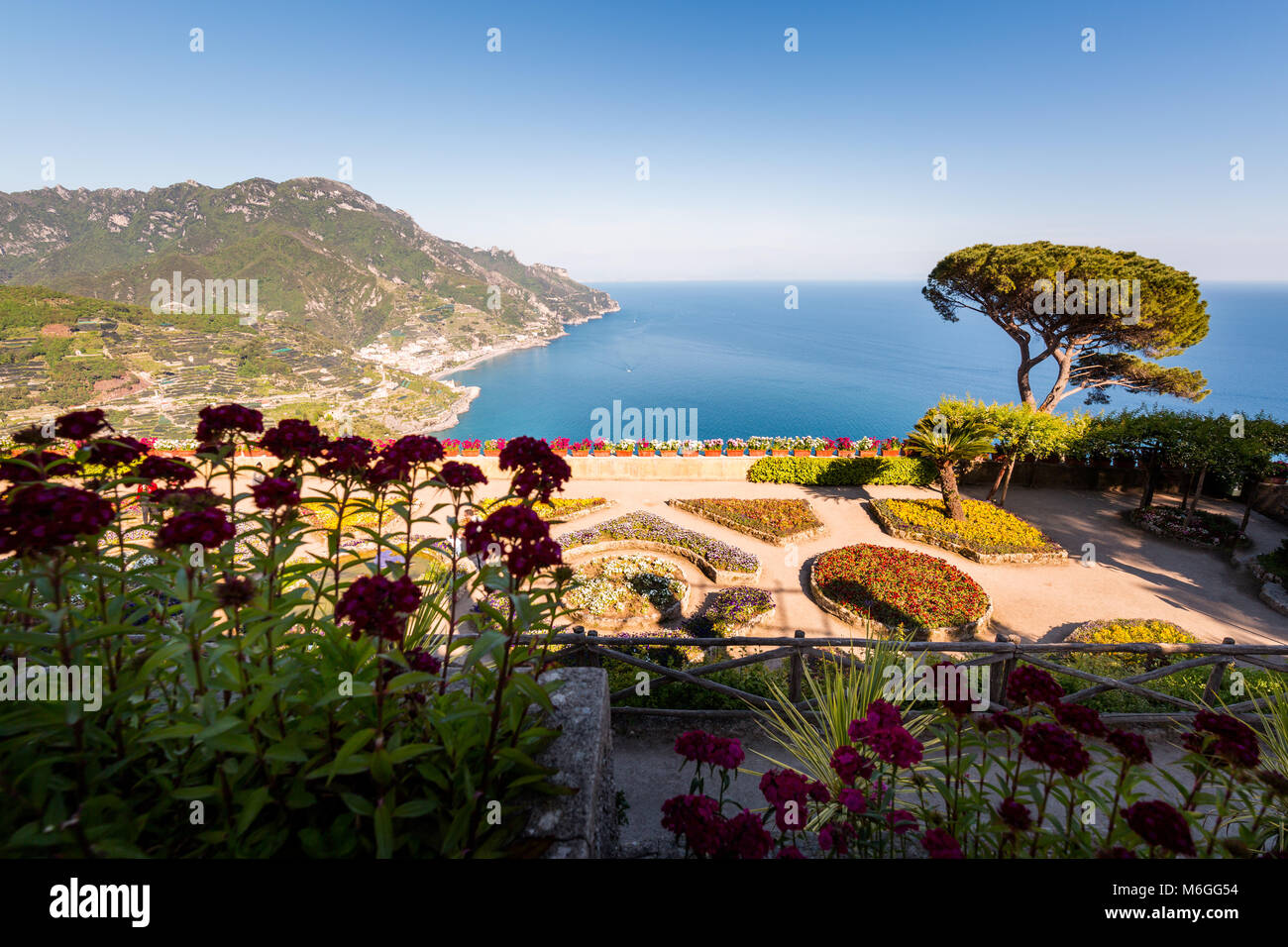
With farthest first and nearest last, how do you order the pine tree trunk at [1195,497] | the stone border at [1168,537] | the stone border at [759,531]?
the pine tree trunk at [1195,497], the stone border at [759,531], the stone border at [1168,537]

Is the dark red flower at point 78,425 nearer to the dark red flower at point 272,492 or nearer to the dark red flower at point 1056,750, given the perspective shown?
the dark red flower at point 272,492

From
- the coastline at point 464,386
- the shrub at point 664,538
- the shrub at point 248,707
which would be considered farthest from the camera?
the coastline at point 464,386

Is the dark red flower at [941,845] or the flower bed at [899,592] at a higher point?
the dark red flower at [941,845]

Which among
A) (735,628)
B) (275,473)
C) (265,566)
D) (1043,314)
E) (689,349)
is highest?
(689,349)

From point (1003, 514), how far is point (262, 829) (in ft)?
53.3

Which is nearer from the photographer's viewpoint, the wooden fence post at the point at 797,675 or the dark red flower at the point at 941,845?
the dark red flower at the point at 941,845

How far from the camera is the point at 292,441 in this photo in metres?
2.70

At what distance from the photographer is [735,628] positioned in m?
9.20

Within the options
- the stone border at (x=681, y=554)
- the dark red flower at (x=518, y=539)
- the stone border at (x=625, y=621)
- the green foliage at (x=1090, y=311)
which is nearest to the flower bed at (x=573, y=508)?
the stone border at (x=681, y=554)

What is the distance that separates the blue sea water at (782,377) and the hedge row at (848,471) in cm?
5676

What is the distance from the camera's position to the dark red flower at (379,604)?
70.7 inches

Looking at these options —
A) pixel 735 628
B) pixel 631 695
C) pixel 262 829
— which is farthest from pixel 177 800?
pixel 735 628

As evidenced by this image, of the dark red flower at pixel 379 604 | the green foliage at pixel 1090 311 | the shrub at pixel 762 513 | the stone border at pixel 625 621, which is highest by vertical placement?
the green foliage at pixel 1090 311

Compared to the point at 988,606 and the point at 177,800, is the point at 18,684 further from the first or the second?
the point at 988,606
